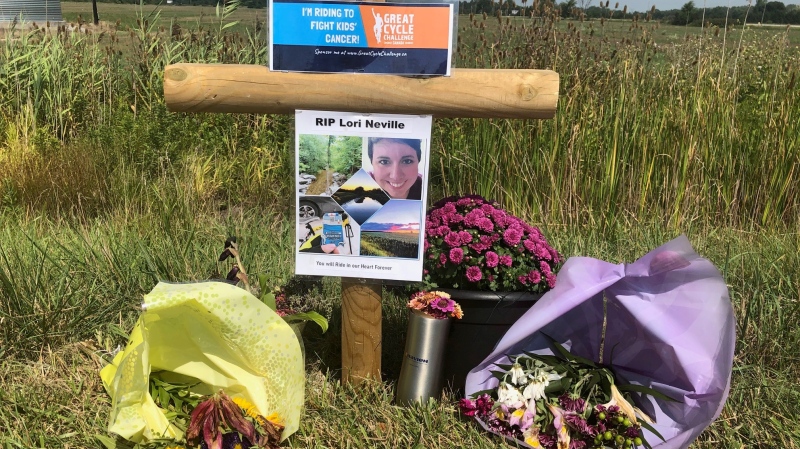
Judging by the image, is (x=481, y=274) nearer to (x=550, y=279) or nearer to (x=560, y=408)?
(x=550, y=279)

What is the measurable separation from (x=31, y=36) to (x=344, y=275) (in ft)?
14.5

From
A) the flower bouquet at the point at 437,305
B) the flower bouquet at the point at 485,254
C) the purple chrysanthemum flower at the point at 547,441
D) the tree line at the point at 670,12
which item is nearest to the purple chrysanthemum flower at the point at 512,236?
the flower bouquet at the point at 485,254

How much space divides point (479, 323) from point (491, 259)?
0.75ft

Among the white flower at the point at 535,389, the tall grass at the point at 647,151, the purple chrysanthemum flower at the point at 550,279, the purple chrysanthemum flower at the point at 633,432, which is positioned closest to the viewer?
the purple chrysanthemum flower at the point at 633,432

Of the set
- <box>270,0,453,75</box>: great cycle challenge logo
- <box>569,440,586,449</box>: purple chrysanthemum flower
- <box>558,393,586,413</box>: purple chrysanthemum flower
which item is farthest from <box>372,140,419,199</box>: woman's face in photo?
<box>569,440,586,449</box>: purple chrysanthemum flower

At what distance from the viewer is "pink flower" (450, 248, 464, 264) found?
2.33m

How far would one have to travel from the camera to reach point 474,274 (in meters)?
2.33

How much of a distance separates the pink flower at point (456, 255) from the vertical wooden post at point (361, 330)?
27cm

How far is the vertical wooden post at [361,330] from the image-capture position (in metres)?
2.30

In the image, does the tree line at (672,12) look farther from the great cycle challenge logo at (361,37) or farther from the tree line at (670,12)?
the great cycle challenge logo at (361,37)

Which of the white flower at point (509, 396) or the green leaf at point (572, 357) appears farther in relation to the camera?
the green leaf at point (572, 357)

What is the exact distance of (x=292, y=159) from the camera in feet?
7.11

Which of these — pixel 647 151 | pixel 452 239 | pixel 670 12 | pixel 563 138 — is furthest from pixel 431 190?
pixel 670 12

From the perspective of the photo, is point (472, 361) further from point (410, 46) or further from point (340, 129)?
point (410, 46)
